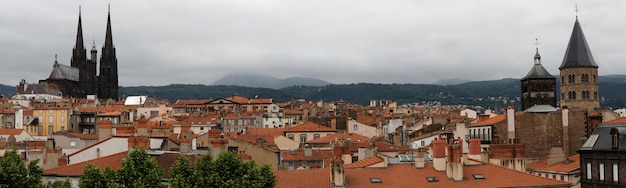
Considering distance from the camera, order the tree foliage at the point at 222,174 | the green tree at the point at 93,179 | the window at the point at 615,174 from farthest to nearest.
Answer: the window at the point at 615,174, the tree foliage at the point at 222,174, the green tree at the point at 93,179

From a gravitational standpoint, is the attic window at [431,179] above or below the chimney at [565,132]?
below

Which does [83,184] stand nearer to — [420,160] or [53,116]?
[420,160]

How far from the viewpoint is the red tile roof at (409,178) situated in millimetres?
43469

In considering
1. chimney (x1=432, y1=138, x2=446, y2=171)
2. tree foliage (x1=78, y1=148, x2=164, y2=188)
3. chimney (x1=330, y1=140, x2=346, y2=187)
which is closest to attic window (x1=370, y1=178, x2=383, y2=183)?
chimney (x1=330, y1=140, x2=346, y2=187)

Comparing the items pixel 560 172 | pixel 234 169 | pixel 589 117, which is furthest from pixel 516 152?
pixel 234 169

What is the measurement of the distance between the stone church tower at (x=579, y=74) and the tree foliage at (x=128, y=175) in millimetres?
87615

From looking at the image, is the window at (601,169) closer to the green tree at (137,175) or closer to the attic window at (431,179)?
the attic window at (431,179)

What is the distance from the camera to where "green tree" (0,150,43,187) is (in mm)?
36188

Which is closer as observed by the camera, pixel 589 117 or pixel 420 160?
pixel 420 160

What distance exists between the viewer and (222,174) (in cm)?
3619

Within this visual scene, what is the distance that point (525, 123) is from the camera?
71.9 m

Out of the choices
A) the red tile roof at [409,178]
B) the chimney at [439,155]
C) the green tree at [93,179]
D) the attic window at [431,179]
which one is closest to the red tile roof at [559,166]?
the red tile roof at [409,178]

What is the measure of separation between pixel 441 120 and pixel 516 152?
54758 mm

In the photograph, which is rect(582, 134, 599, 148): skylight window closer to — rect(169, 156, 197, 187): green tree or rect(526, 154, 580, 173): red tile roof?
rect(526, 154, 580, 173): red tile roof
